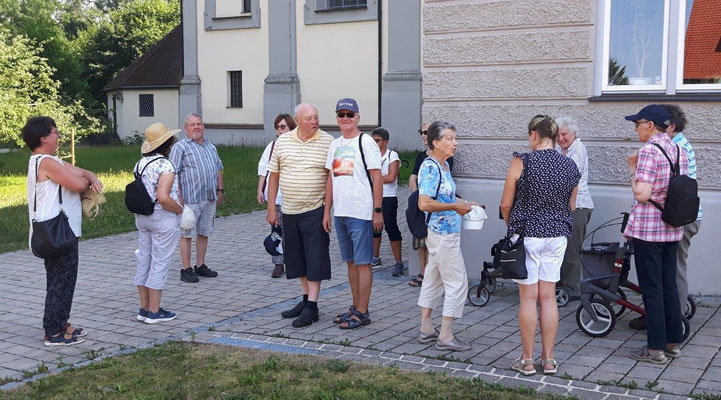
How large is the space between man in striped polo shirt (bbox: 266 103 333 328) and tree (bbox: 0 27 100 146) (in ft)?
62.0

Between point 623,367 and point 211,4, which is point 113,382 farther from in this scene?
point 211,4

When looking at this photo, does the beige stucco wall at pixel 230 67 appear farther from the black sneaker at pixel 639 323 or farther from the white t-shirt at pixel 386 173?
the black sneaker at pixel 639 323

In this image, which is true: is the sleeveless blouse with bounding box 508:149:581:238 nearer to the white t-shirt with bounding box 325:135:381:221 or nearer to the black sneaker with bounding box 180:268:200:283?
the white t-shirt with bounding box 325:135:381:221

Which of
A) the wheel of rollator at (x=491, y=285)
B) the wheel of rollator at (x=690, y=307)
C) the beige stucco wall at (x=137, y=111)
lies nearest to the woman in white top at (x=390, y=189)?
the wheel of rollator at (x=491, y=285)

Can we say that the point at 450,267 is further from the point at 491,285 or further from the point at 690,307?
the point at 690,307

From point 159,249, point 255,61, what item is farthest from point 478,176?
point 255,61

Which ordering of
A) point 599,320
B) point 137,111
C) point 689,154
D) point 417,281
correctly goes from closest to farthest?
1. point 689,154
2. point 599,320
3. point 417,281
4. point 137,111

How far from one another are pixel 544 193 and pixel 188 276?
205 inches

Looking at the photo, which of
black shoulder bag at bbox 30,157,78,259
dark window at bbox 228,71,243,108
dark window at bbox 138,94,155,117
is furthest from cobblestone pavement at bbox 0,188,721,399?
dark window at bbox 138,94,155,117

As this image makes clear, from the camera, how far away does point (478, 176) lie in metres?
9.37

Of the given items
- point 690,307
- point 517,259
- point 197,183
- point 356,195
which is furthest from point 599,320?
point 197,183

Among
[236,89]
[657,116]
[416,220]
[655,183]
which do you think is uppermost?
[236,89]

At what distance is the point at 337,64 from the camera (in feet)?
106

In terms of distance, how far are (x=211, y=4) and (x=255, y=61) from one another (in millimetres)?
3384
